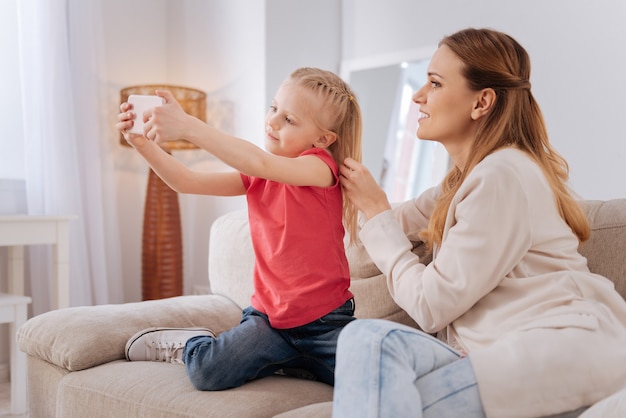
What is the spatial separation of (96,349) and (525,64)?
3.73 ft

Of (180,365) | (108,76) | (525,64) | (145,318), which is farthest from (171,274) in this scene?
(525,64)

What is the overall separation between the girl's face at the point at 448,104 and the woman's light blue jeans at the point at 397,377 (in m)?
0.51

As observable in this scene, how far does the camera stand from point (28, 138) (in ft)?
10.3

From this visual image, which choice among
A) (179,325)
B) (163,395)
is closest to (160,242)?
(179,325)

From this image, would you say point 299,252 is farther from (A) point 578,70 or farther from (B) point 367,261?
(A) point 578,70

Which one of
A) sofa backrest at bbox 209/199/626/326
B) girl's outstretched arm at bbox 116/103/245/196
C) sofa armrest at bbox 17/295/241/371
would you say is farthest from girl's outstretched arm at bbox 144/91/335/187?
sofa armrest at bbox 17/295/241/371

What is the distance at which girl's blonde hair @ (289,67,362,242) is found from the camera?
5.34 ft

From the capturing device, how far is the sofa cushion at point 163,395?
1.36m

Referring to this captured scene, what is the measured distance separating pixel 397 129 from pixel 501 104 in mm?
1841

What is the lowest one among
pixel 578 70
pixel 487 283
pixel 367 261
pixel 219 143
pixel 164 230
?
pixel 164 230

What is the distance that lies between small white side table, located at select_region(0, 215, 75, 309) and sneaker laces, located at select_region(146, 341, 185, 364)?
45.7 inches

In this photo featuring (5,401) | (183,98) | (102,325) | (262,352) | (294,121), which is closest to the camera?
(262,352)

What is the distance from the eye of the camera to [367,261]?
5.92 ft

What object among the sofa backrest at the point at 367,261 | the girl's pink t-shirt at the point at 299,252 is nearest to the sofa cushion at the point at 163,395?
the girl's pink t-shirt at the point at 299,252
